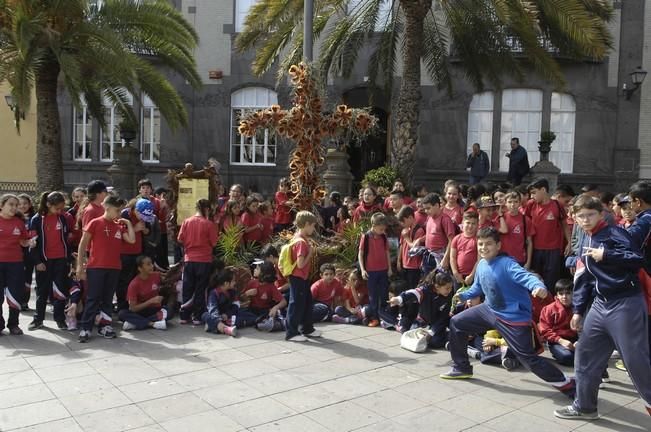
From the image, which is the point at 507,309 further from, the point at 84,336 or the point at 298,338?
the point at 84,336

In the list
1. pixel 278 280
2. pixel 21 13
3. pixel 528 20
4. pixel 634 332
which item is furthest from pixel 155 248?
pixel 528 20

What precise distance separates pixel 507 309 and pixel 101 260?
176 inches

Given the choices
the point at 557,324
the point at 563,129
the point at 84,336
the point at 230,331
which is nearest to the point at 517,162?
the point at 563,129

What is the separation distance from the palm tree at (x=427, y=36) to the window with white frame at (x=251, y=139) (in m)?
3.99

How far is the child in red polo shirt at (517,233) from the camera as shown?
7.75 m

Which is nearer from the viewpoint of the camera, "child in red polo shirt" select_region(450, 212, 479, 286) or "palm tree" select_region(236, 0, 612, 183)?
"child in red polo shirt" select_region(450, 212, 479, 286)

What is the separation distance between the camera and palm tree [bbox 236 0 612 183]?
39.1ft

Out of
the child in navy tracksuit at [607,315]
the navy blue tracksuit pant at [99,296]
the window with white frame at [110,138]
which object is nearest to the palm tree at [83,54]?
the navy blue tracksuit pant at [99,296]

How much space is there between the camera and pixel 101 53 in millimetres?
11875

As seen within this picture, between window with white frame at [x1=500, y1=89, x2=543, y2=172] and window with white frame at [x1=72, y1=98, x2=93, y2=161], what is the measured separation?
13.6 m

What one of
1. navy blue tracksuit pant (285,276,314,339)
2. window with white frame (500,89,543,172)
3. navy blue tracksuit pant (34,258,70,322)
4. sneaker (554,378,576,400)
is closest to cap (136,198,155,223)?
navy blue tracksuit pant (34,258,70,322)

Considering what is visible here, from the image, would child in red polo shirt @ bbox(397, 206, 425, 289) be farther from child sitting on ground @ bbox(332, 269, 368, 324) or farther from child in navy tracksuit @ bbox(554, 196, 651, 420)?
child in navy tracksuit @ bbox(554, 196, 651, 420)

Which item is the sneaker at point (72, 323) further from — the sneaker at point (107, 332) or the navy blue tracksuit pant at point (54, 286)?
the sneaker at point (107, 332)

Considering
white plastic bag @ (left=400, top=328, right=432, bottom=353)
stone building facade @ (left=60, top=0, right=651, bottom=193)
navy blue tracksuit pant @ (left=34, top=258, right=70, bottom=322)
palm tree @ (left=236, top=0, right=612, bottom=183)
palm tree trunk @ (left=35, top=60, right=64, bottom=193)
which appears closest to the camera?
white plastic bag @ (left=400, top=328, right=432, bottom=353)
